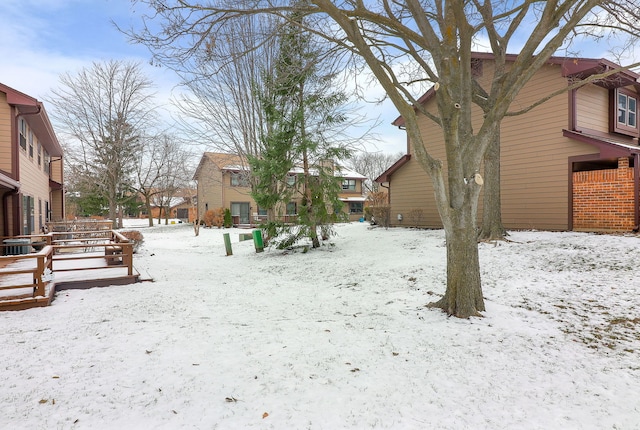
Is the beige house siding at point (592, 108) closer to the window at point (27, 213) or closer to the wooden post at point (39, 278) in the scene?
the wooden post at point (39, 278)

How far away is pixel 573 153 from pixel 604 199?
173 centimetres

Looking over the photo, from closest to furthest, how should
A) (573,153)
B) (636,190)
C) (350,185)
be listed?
1. (636,190)
2. (573,153)
3. (350,185)

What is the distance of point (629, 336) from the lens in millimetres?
4211

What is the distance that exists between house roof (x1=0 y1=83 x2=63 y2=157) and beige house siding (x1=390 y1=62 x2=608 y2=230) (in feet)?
50.9

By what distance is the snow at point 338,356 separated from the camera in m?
2.79

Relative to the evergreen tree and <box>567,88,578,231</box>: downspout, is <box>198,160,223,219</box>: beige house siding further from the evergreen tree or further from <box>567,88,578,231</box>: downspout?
<box>567,88,578,231</box>: downspout

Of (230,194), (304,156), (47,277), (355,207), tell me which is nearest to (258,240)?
(304,156)

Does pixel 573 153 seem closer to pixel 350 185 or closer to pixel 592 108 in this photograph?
pixel 592 108

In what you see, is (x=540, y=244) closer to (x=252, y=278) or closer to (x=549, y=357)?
(x=549, y=357)

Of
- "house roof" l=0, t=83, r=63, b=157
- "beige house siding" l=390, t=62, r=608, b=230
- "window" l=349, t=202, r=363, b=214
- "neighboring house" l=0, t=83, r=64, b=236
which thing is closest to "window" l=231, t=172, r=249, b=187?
"house roof" l=0, t=83, r=63, b=157

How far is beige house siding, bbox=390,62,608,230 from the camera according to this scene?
38.4 ft

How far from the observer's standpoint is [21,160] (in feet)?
38.1

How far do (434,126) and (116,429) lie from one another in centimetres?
1563

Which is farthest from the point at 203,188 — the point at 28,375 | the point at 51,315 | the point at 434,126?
the point at 28,375
